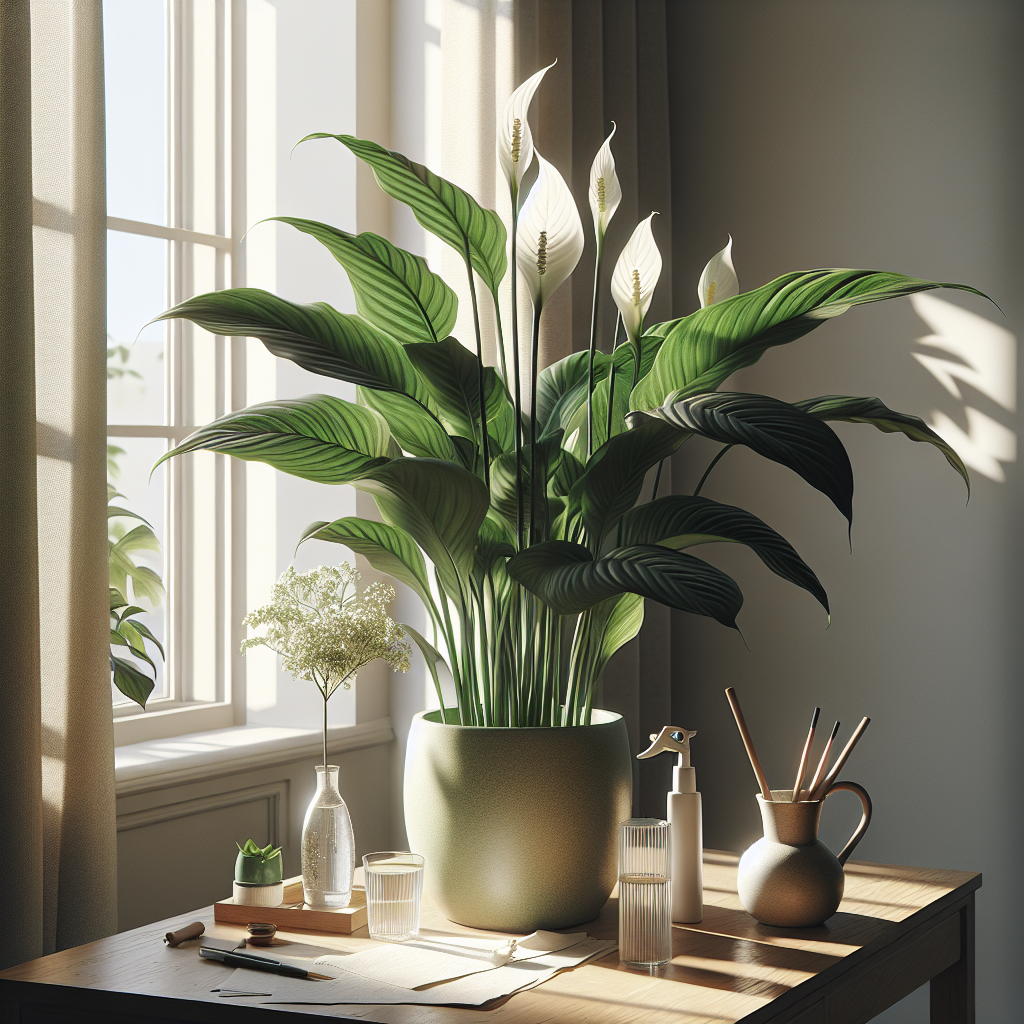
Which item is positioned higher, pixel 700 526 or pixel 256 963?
pixel 700 526

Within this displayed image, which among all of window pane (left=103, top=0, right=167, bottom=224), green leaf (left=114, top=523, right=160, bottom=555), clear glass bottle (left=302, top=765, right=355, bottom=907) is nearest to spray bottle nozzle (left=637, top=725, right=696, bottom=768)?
clear glass bottle (left=302, top=765, right=355, bottom=907)

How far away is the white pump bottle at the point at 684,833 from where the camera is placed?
143 centimetres

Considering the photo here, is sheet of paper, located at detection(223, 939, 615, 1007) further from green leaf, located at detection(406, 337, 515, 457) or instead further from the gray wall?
the gray wall

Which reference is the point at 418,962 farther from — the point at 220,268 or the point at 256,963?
the point at 220,268

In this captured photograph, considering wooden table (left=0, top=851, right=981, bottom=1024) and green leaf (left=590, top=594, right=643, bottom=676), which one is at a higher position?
green leaf (left=590, top=594, right=643, bottom=676)

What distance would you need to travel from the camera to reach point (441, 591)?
5.12ft

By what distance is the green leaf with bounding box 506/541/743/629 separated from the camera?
1174 mm

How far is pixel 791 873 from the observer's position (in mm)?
1395

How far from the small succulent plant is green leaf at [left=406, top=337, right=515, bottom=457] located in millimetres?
527

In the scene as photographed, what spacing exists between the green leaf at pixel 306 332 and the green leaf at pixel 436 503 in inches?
4.8

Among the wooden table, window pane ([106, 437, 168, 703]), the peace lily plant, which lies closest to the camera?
the wooden table

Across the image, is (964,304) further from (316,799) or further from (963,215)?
(316,799)

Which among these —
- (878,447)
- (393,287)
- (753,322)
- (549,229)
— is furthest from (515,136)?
(878,447)

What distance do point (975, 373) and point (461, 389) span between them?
1.50 m
